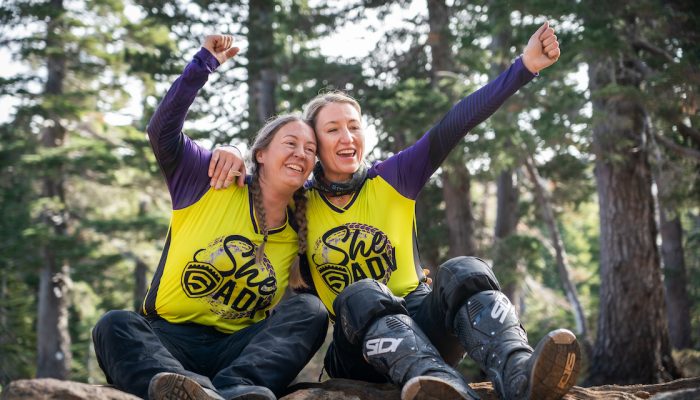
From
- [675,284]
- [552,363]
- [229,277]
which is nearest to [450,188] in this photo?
[675,284]

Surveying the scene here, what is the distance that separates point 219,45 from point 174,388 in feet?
5.92

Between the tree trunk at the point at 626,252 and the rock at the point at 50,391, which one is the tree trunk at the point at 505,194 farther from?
the rock at the point at 50,391

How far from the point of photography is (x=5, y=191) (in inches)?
658

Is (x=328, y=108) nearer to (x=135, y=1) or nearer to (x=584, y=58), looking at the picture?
(x=584, y=58)

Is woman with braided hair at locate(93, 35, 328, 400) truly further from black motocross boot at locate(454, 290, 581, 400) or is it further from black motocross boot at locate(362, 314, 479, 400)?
black motocross boot at locate(454, 290, 581, 400)

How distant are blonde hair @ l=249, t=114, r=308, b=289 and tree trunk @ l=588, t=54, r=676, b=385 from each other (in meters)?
5.45

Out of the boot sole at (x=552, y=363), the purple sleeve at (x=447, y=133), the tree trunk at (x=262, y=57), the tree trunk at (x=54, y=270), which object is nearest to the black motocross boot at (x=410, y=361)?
the boot sole at (x=552, y=363)

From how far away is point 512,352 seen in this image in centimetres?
289

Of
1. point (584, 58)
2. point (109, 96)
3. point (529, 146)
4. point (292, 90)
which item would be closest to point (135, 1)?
point (109, 96)

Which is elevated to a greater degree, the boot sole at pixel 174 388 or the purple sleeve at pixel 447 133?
the purple sleeve at pixel 447 133

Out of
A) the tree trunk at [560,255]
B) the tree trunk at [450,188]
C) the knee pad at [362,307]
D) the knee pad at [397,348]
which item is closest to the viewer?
the knee pad at [397,348]

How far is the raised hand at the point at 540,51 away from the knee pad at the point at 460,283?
1.12 metres

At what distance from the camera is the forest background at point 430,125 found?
8.55 meters

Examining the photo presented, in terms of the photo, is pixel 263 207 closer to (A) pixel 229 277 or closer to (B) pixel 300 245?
(B) pixel 300 245
